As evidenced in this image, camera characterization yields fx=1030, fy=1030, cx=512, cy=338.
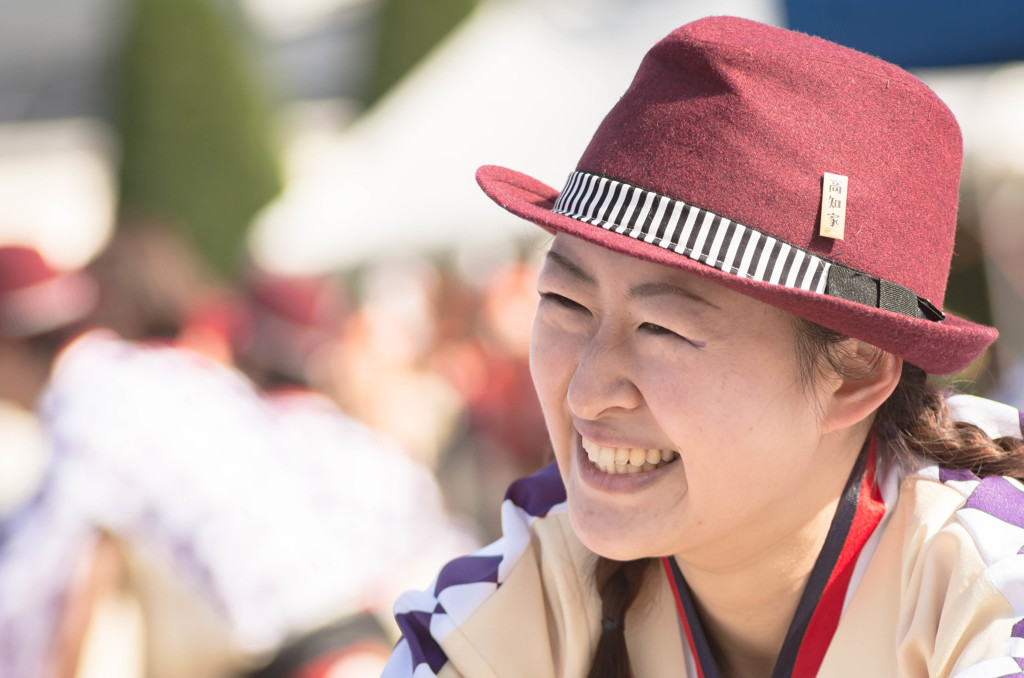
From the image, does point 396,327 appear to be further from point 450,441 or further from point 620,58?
point 620,58

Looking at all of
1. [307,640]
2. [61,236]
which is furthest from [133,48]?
[307,640]

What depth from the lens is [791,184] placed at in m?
1.41

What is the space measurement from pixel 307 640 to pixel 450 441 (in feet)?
8.24

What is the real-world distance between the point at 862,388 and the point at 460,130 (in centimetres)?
465

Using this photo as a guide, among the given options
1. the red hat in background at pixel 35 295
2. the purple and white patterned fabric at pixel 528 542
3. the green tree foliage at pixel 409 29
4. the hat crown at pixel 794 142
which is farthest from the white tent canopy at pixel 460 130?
the green tree foliage at pixel 409 29

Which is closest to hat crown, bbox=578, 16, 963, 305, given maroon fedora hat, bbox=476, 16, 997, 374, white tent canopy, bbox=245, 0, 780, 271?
maroon fedora hat, bbox=476, 16, 997, 374

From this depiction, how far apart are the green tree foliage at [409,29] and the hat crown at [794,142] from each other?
12060 millimetres

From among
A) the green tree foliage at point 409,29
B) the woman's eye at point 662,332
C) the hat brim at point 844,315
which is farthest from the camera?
the green tree foliage at point 409,29

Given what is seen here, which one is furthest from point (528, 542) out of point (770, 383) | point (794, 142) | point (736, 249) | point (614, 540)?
point (794, 142)

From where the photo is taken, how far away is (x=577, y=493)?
5.40ft

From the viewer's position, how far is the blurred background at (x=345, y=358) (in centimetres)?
290

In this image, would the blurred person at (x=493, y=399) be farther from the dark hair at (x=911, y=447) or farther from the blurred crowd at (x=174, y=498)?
the dark hair at (x=911, y=447)

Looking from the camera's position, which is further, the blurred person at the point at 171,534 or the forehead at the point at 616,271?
the blurred person at the point at 171,534

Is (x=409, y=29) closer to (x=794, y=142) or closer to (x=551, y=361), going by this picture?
(x=551, y=361)
